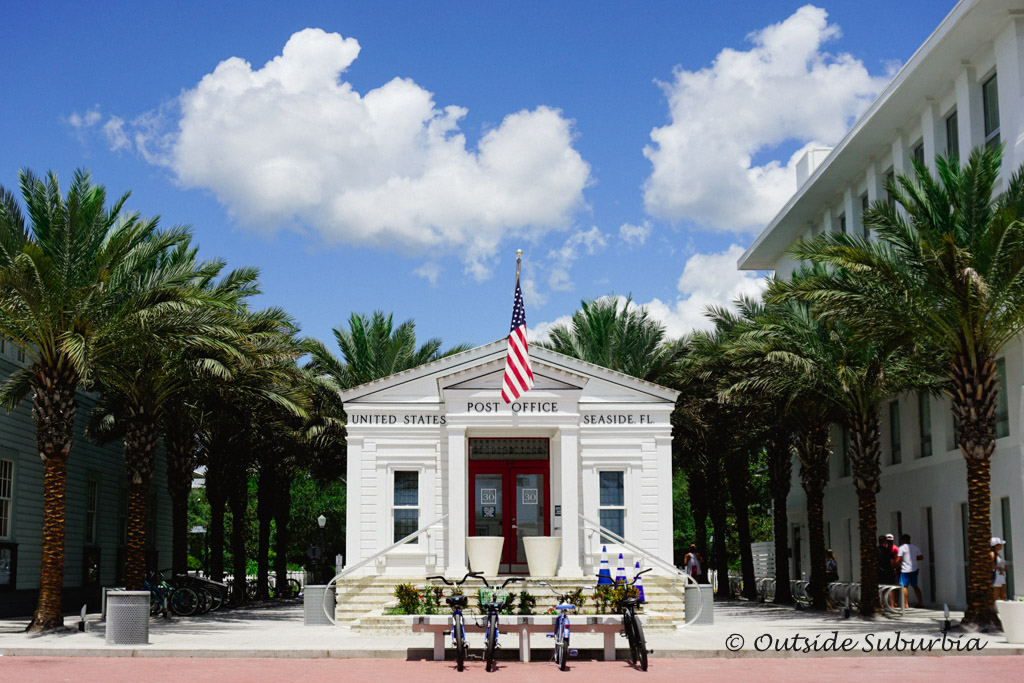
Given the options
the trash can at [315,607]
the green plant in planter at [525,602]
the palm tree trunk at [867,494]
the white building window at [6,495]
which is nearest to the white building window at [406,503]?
the trash can at [315,607]

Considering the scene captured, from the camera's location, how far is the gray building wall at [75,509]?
27.3 meters

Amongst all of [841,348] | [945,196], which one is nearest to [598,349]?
[841,348]

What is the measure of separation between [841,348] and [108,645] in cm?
1665

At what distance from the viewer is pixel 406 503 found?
25.5 meters

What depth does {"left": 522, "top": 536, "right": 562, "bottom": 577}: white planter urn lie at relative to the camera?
79.2 ft

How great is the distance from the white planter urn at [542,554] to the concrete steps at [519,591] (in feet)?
2.51

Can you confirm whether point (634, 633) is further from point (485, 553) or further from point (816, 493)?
point (816, 493)

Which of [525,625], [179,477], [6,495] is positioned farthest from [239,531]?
[525,625]

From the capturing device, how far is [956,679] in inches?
556

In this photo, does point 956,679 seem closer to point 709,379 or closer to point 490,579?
point 490,579

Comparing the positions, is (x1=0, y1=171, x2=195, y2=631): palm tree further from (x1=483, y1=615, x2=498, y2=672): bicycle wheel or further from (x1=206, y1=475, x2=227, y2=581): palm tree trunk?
(x1=206, y1=475, x2=227, y2=581): palm tree trunk

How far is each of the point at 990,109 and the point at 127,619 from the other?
22.2 meters

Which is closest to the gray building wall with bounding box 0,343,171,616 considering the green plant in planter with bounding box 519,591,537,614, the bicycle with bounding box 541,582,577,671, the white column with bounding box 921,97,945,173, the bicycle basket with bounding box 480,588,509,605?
the green plant in planter with bounding box 519,591,537,614

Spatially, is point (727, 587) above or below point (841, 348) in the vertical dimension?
below
